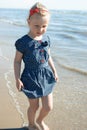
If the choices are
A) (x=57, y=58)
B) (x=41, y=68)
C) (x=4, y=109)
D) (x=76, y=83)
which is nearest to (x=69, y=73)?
(x=76, y=83)

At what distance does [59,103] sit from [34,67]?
137 cm

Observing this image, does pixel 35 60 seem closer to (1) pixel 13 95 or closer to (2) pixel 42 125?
(2) pixel 42 125

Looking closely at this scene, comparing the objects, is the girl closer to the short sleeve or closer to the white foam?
the short sleeve

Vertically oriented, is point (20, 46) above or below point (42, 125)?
above

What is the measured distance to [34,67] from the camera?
3531 mm

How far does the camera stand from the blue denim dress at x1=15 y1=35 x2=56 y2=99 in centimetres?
350

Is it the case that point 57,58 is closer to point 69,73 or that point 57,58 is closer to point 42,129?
point 69,73

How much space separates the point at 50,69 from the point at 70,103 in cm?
122

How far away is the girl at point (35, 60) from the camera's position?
344 centimetres

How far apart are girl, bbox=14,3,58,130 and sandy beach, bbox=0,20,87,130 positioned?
1.79ft

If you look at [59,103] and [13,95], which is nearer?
[59,103]

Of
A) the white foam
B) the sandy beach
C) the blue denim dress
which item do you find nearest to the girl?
the blue denim dress

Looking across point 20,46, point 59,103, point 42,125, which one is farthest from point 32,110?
point 59,103

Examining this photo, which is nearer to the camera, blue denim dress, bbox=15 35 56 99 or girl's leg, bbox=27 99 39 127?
blue denim dress, bbox=15 35 56 99
